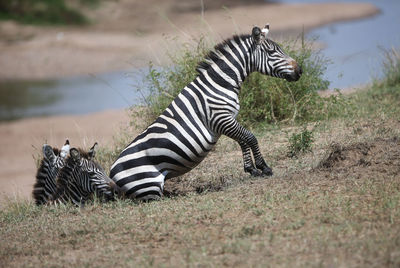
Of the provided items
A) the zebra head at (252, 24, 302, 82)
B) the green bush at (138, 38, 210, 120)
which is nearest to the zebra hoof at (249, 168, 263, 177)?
the zebra head at (252, 24, 302, 82)

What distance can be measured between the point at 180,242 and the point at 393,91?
25.1ft

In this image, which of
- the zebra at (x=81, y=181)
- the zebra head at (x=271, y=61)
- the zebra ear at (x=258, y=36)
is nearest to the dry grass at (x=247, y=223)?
the zebra at (x=81, y=181)

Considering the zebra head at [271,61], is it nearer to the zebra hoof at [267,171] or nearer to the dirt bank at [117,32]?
the zebra hoof at [267,171]

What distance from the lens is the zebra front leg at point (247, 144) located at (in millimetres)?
7496

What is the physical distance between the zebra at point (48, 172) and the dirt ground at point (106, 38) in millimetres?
9891

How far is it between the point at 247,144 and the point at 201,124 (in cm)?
63

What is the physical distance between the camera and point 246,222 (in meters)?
6.00

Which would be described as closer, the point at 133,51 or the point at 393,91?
the point at 393,91

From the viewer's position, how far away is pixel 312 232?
18.1ft

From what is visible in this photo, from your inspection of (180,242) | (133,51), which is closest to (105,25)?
(133,51)

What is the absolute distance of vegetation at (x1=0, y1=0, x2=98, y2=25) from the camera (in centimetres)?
3372

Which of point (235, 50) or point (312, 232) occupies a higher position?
point (235, 50)

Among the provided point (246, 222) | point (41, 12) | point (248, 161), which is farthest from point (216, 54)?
point (41, 12)

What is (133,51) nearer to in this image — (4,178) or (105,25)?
(105,25)
